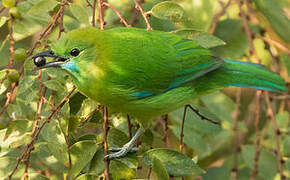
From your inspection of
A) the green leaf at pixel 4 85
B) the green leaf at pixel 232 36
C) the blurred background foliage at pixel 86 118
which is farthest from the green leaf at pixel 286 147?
the green leaf at pixel 4 85

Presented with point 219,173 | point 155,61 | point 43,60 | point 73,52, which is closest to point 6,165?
point 43,60

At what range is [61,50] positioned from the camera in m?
2.24

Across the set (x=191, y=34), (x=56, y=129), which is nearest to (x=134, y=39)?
(x=191, y=34)

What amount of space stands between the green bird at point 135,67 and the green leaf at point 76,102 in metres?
0.14

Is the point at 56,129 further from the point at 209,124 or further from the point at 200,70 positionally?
the point at 209,124

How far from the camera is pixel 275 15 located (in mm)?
3354

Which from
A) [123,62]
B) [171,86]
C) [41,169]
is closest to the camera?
[123,62]

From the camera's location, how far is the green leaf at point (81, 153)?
213 cm

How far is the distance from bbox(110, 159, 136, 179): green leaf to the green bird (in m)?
0.04

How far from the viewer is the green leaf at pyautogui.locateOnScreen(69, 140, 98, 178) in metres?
2.13

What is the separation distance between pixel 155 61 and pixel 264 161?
4.70ft

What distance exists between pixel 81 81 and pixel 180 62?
0.67 meters

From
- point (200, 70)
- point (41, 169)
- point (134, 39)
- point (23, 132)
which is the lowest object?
point (41, 169)

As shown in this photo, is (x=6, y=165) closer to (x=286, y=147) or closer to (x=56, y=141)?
(x=56, y=141)
